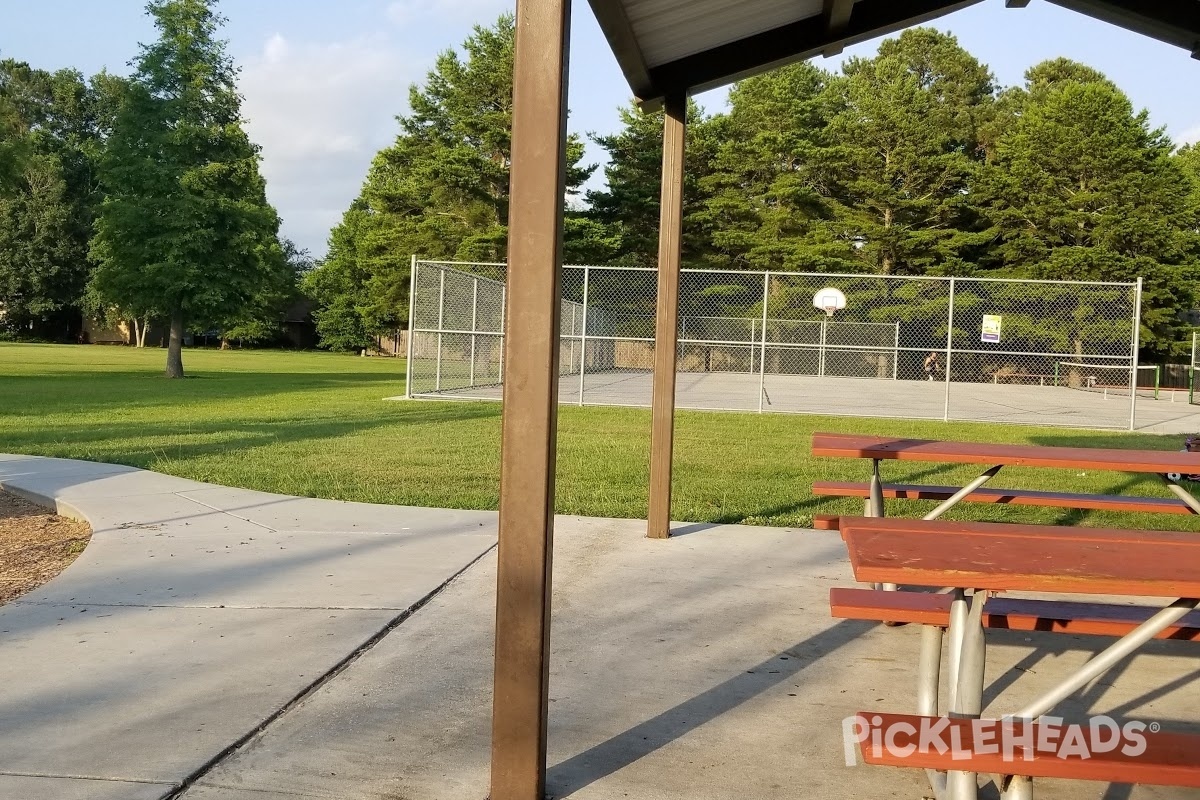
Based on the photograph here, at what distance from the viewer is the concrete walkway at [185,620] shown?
3420mm

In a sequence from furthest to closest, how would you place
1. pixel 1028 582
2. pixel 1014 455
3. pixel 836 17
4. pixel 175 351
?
pixel 175 351, pixel 836 17, pixel 1014 455, pixel 1028 582

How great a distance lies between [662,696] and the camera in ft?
13.3

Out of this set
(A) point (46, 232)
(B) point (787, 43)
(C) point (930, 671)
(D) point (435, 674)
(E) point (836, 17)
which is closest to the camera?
(C) point (930, 671)

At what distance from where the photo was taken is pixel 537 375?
2959mm

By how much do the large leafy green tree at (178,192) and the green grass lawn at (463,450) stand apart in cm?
938

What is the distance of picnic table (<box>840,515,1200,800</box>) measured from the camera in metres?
2.35

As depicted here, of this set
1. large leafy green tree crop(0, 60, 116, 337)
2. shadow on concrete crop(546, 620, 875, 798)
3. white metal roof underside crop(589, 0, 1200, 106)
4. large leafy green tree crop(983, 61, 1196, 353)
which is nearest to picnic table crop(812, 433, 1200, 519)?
shadow on concrete crop(546, 620, 875, 798)

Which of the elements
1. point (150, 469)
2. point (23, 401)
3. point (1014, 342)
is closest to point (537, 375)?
point (150, 469)

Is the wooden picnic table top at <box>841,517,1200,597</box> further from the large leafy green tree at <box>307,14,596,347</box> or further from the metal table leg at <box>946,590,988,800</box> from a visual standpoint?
the large leafy green tree at <box>307,14,596,347</box>

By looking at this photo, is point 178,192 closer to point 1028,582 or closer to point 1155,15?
point 1155,15

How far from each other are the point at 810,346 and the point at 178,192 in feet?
63.7

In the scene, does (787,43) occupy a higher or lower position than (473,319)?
higher

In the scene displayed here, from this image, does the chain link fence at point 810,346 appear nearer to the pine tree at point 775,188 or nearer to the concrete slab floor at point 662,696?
the pine tree at point 775,188

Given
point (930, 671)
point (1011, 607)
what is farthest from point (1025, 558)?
point (1011, 607)
